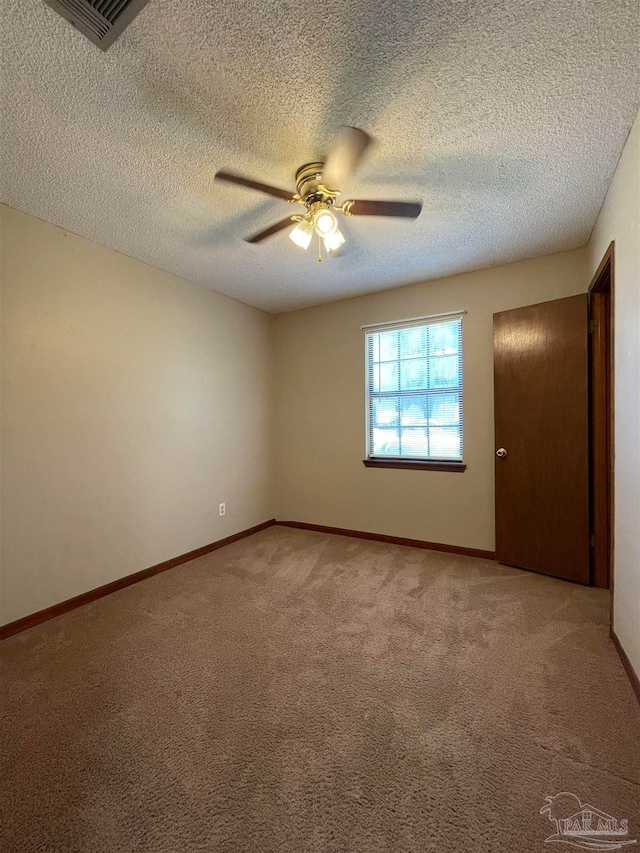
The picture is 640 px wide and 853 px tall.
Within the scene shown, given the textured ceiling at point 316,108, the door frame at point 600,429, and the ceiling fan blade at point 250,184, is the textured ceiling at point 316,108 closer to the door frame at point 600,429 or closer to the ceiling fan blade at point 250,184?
the ceiling fan blade at point 250,184

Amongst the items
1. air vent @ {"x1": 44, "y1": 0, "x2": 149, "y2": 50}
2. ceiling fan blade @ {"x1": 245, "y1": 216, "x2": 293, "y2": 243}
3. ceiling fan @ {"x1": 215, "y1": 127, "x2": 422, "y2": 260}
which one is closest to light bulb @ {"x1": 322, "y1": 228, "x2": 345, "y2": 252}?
ceiling fan @ {"x1": 215, "y1": 127, "x2": 422, "y2": 260}

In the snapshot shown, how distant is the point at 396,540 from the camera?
3.51 meters

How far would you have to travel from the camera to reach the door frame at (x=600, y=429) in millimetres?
2486

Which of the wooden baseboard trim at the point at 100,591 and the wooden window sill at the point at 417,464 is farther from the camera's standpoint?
the wooden window sill at the point at 417,464

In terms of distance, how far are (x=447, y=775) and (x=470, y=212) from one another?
2.84m

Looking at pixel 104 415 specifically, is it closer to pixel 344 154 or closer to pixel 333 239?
pixel 333 239

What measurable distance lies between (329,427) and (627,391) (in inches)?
104

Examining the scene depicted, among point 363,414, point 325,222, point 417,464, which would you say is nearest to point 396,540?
point 417,464

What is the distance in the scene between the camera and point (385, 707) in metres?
1.50

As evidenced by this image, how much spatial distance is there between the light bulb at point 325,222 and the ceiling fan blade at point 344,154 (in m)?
0.13

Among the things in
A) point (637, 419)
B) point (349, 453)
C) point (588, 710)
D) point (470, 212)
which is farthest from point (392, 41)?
point (349, 453)

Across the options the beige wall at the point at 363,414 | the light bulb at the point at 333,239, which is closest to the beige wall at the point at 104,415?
the beige wall at the point at 363,414

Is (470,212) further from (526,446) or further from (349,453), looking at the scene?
(349,453)

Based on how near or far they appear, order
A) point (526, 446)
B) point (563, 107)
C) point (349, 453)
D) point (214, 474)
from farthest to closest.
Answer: point (349, 453)
point (214, 474)
point (526, 446)
point (563, 107)
